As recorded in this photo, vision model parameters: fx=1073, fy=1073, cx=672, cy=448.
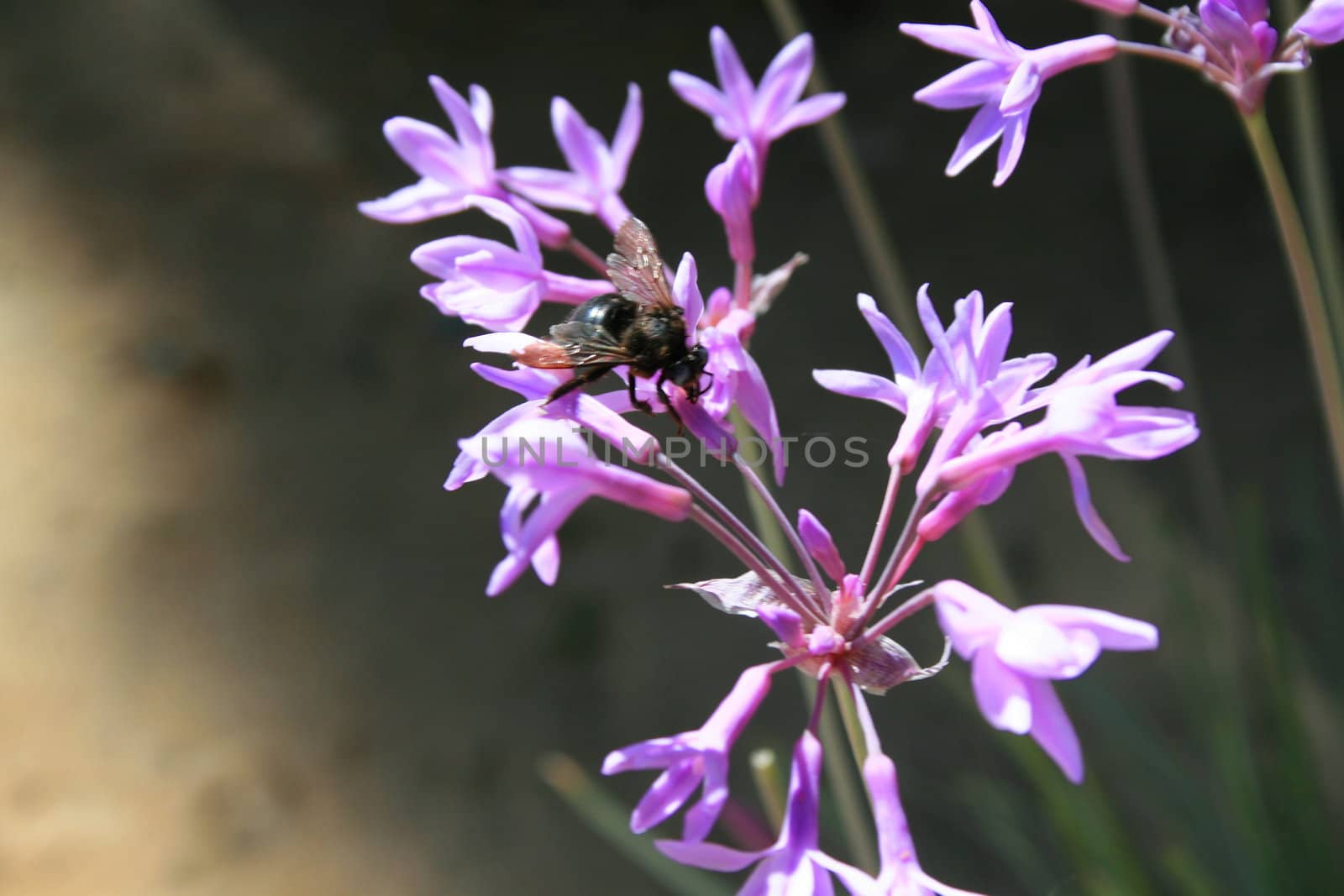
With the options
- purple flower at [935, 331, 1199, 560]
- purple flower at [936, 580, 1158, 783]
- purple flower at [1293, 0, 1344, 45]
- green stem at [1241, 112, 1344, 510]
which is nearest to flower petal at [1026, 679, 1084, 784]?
purple flower at [936, 580, 1158, 783]

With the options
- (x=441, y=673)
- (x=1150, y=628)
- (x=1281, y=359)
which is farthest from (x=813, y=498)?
(x=1150, y=628)

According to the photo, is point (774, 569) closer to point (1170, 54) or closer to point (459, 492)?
point (1170, 54)

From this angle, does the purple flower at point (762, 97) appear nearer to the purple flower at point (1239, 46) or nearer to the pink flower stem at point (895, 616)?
the purple flower at point (1239, 46)

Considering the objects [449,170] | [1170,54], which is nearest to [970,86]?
[1170,54]

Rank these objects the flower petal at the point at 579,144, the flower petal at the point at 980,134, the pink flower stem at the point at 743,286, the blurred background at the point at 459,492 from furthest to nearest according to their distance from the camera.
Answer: the blurred background at the point at 459,492 < the flower petal at the point at 579,144 < the pink flower stem at the point at 743,286 < the flower petal at the point at 980,134

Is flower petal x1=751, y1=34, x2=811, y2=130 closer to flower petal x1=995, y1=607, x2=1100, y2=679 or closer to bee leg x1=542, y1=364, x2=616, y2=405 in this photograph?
bee leg x1=542, y1=364, x2=616, y2=405

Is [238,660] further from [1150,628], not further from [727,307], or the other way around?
[1150,628]

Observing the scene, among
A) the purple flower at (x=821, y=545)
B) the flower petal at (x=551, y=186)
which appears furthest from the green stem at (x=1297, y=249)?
the flower petal at (x=551, y=186)
